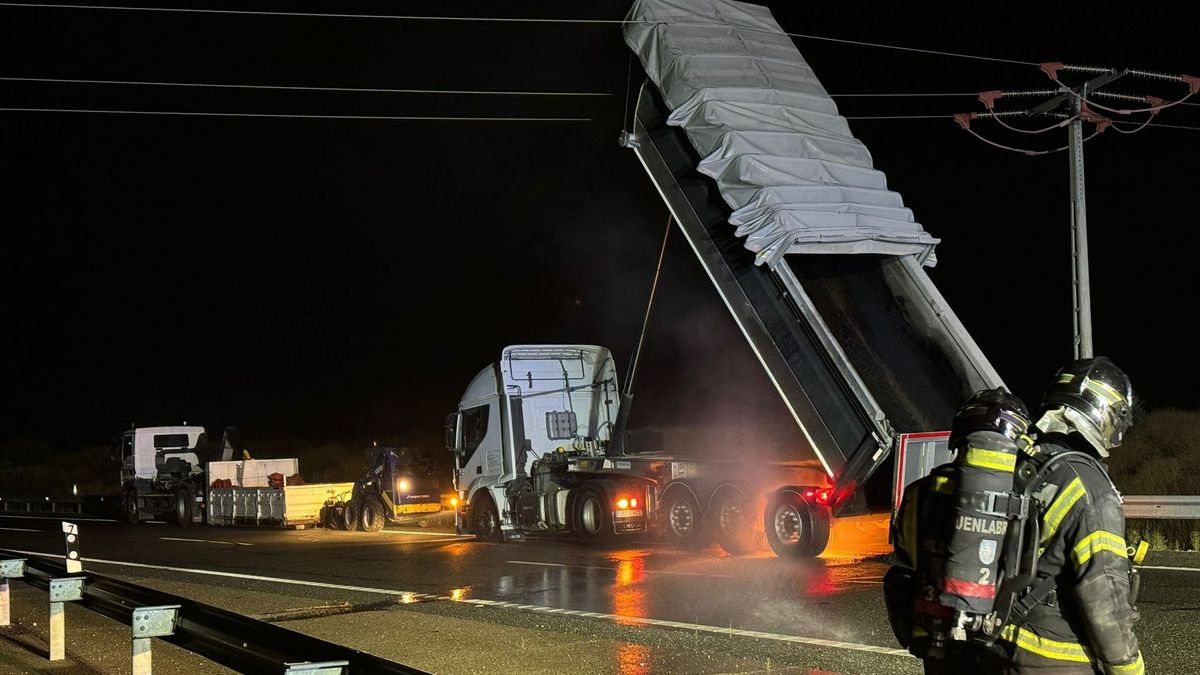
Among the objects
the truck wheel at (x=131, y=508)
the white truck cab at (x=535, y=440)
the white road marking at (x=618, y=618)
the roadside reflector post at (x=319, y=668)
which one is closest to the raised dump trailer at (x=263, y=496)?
the truck wheel at (x=131, y=508)

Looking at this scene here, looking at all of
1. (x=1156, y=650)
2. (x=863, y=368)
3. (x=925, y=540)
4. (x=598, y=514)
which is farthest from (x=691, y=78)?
(x=925, y=540)

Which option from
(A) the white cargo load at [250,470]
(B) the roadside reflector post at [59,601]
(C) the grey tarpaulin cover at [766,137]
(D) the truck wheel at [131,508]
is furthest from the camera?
(D) the truck wheel at [131,508]

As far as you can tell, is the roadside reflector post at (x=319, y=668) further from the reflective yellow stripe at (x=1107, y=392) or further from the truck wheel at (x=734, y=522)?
the truck wheel at (x=734, y=522)

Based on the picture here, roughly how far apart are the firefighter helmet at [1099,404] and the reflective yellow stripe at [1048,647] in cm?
60

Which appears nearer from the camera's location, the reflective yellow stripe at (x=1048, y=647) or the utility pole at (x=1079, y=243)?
the reflective yellow stripe at (x=1048, y=647)

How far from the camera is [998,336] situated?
5688 centimetres

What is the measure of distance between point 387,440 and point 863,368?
48.9 m

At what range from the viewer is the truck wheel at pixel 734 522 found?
14.8m

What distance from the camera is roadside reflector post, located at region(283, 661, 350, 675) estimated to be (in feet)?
15.3

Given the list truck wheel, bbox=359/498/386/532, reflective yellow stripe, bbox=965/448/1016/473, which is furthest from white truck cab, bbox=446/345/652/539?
reflective yellow stripe, bbox=965/448/1016/473

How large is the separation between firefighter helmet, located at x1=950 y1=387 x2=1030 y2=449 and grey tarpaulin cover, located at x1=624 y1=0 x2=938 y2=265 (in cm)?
Answer: 880

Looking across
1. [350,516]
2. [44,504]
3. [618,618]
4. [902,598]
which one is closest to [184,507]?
[350,516]

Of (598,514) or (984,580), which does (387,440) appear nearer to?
(598,514)

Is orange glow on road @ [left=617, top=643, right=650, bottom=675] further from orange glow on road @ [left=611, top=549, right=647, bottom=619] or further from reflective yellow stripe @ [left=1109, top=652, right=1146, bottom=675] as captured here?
reflective yellow stripe @ [left=1109, top=652, right=1146, bottom=675]
